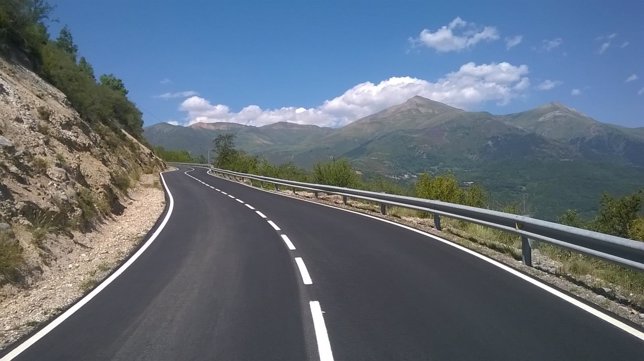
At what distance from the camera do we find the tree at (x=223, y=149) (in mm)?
80838

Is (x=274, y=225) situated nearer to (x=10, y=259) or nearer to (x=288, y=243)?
(x=288, y=243)

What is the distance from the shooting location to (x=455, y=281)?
7949 mm

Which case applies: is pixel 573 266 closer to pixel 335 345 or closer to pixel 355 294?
pixel 355 294

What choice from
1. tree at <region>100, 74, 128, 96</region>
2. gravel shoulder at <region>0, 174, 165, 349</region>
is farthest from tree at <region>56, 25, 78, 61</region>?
gravel shoulder at <region>0, 174, 165, 349</region>

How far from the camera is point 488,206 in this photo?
26.7m

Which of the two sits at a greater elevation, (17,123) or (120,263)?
(17,123)

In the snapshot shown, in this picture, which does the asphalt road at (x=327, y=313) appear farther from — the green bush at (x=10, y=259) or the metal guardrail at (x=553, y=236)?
the green bush at (x=10, y=259)

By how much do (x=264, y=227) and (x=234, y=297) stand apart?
783cm

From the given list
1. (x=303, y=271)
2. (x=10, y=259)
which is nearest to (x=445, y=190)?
(x=303, y=271)

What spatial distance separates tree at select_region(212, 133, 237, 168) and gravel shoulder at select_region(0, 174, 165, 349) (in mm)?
65275

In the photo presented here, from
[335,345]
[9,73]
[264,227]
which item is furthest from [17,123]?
[335,345]

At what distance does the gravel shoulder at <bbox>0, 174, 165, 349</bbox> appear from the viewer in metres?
6.73

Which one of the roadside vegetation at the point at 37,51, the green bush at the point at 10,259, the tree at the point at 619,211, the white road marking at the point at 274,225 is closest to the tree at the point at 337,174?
the roadside vegetation at the point at 37,51

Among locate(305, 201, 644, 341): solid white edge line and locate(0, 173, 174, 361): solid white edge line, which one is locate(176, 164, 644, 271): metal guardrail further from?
locate(0, 173, 174, 361): solid white edge line
